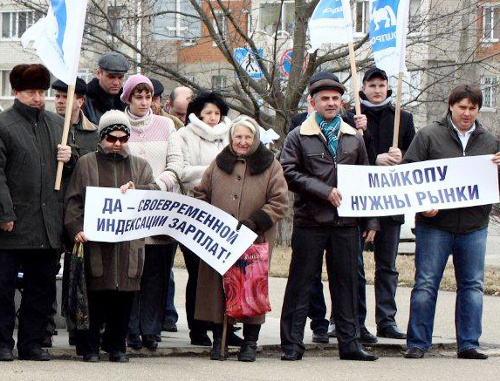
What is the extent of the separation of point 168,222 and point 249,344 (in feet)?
3.63

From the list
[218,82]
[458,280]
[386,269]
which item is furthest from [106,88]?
[218,82]

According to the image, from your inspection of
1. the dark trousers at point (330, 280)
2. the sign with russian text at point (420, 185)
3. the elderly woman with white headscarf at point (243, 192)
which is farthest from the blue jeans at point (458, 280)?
the elderly woman with white headscarf at point (243, 192)

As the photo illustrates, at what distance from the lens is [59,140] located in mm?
10672

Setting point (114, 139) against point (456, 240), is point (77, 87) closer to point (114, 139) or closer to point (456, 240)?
point (114, 139)

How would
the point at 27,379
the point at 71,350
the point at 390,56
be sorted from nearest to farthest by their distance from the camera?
the point at 27,379 → the point at 71,350 → the point at 390,56

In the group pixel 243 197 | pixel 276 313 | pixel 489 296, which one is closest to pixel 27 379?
pixel 243 197

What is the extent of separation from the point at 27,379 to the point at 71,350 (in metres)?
1.70

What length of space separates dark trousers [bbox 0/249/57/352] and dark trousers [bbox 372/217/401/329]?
3.10 m

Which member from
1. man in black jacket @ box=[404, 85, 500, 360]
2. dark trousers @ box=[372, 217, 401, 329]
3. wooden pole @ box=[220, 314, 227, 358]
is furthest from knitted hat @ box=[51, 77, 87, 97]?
dark trousers @ box=[372, 217, 401, 329]

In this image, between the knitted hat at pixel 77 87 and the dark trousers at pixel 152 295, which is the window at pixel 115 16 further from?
the dark trousers at pixel 152 295

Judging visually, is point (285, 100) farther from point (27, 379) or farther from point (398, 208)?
point (27, 379)

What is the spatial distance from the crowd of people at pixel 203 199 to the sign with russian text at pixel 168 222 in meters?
0.10

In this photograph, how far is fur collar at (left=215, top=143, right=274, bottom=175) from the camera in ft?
36.3

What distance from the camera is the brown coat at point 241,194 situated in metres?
11.1
